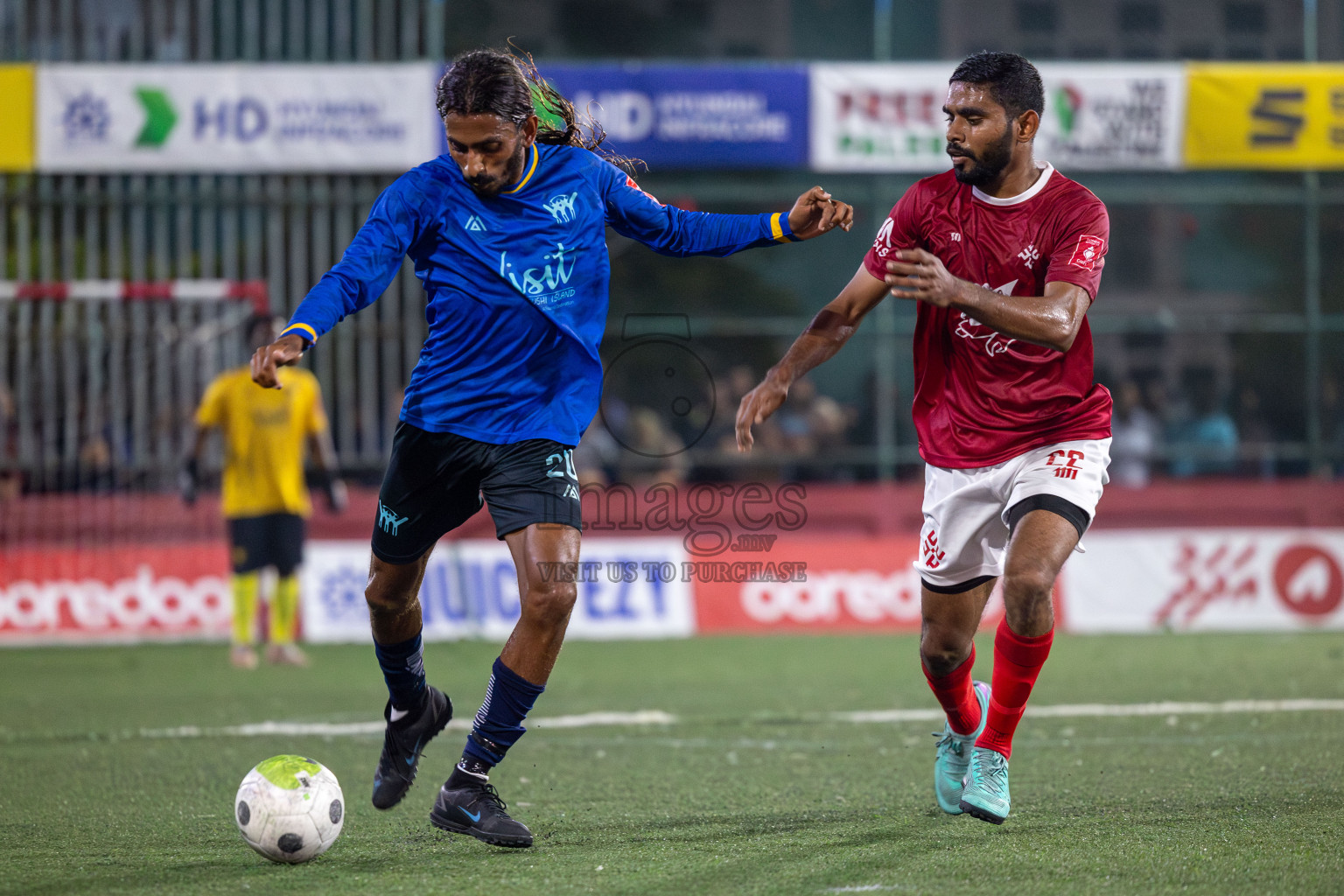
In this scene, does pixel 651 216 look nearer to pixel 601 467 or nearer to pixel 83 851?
pixel 83 851

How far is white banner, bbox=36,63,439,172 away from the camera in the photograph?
48.8 feet

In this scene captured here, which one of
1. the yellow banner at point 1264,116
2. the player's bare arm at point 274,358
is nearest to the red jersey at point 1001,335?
the player's bare arm at point 274,358

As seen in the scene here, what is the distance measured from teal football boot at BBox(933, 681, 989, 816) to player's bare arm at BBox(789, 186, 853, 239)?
174 centimetres

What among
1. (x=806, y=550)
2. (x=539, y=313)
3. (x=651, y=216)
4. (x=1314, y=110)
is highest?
(x=1314, y=110)

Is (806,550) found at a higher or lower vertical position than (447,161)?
lower

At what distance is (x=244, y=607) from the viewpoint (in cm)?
1123

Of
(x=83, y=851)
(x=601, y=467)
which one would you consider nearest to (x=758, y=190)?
(x=601, y=467)

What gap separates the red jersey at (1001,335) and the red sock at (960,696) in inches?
29.1

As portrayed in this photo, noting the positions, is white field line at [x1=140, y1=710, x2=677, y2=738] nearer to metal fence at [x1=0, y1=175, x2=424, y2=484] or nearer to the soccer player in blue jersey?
the soccer player in blue jersey

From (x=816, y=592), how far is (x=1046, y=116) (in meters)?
5.51

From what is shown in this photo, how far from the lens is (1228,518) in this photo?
1502cm

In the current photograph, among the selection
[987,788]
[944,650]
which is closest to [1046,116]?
[944,650]

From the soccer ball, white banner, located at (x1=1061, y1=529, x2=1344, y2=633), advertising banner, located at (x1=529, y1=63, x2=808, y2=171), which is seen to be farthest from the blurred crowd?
the soccer ball

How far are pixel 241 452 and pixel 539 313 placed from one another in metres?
6.51
